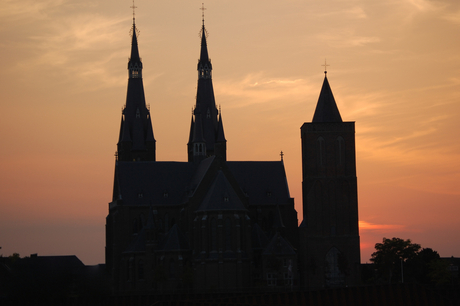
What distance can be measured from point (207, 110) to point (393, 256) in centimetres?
3399

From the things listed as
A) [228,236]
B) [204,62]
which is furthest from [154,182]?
[204,62]

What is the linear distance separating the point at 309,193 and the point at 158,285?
2428 cm

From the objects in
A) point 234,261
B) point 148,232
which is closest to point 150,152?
point 148,232

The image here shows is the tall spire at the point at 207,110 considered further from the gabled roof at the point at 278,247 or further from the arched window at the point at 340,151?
the gabled roof at the point at 278,247

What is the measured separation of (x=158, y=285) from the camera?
A: 4360 inches

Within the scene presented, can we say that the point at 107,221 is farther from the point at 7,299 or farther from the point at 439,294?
the point at 439,294

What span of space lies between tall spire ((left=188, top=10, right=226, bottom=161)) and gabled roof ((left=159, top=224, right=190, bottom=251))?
16129 millimetres

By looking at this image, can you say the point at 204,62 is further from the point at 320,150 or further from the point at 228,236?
the point at 228,236

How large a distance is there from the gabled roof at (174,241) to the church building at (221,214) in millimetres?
145

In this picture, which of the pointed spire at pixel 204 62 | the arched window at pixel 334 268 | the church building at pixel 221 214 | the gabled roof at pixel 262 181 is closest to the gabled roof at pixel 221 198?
the church building at pixel 221 214

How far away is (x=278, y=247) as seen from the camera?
112 m

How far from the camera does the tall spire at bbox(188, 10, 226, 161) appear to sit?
129m

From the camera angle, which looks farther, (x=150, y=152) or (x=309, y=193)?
(x=150, y=152)

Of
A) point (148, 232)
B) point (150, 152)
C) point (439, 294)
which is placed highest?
point (150, 152)
